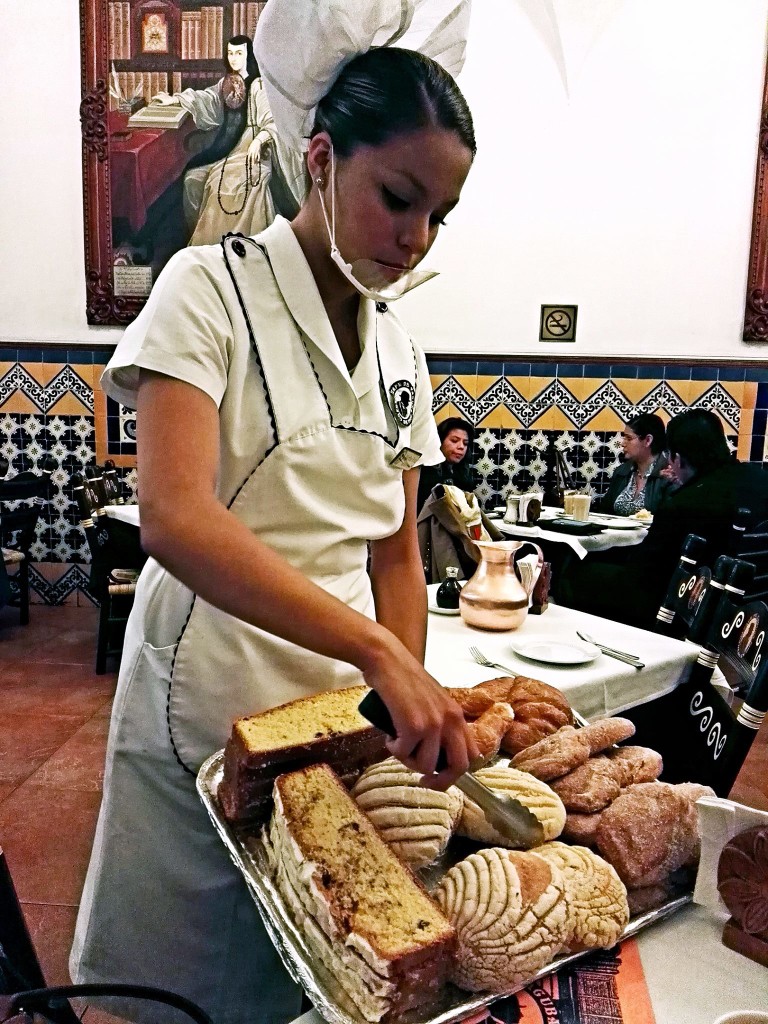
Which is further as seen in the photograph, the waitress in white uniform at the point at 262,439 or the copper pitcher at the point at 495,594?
the copper pitcher at the point at 495,594

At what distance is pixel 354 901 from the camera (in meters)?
0.75

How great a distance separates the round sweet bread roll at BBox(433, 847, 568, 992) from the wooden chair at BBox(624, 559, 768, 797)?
2.23 ft

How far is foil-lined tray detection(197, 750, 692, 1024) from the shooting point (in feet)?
2.26

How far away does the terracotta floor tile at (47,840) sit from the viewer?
245 centimetres

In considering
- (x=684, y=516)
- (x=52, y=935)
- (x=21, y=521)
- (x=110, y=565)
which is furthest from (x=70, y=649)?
(x=684, y=516)

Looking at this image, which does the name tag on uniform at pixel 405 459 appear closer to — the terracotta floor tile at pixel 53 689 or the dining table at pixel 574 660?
the dining table at pixel 574 660

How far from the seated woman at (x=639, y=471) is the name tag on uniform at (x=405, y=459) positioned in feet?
14.0

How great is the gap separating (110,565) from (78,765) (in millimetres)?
1535

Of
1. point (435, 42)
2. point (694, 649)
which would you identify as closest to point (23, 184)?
point (435, 42)

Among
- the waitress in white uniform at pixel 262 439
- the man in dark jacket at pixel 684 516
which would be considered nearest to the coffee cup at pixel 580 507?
the man in dark jacket at pixel 684 516

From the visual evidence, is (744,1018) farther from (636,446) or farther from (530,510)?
(636,446)

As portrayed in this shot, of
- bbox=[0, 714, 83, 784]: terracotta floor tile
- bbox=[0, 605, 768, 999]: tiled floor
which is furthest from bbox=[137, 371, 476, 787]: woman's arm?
bbox=[0, 714, 83, 784]: terracotta floor tile

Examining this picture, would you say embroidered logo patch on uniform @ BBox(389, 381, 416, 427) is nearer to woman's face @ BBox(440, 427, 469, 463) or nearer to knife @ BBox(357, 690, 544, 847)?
knife @ BBox(357, 690, 544, 847)

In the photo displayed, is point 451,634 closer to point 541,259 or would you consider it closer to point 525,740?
point 525,740
